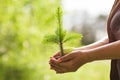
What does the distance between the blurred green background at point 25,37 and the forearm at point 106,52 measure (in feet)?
5.59

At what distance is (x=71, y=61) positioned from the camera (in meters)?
1.09

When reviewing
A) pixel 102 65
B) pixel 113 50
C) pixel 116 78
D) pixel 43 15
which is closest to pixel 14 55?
pixel 43 15

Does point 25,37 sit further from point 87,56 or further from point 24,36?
point 87,56

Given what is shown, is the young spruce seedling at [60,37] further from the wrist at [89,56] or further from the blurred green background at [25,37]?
the blurred green background at [25,37]

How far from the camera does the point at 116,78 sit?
1.23 meters

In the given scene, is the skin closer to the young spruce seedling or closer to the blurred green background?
the young spruce seedling

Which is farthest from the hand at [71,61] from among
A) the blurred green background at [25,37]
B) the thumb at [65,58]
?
the blurred green background at [25,37]

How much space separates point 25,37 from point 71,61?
172 centimetres

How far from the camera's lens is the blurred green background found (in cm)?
277

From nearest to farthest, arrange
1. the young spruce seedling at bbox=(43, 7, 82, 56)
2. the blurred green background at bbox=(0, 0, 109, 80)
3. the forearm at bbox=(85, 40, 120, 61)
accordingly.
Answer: the forearm at bbox=(85, 40, 120, 61) → the young spruce seedling at bbox=(43, 7, 82, 56) → the blurred green background at bbox=(0, 0, 109, 80)

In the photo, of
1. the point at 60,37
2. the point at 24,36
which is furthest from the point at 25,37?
the point at 60,37

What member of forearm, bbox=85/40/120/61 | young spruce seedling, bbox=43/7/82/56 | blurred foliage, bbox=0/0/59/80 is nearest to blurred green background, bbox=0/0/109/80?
blurred foliage, bbox=0/0/59/80

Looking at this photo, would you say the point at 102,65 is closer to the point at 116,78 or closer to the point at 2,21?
the point at 2,21

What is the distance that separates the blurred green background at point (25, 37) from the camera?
2773 millimetres
